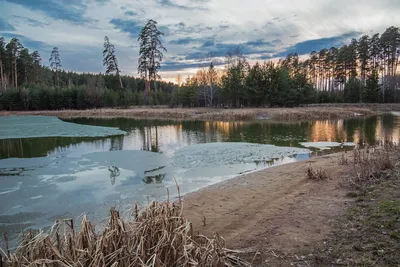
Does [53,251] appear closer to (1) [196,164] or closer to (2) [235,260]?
(2) [235,260]

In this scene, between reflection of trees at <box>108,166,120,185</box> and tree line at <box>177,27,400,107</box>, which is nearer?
reflection of trees at <box>108,166,120,185</box>

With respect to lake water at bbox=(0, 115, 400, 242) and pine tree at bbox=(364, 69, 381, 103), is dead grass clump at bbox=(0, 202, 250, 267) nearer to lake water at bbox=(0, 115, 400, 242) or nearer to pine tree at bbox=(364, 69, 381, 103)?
lake water at bbox=(0, 115, 400, 242)

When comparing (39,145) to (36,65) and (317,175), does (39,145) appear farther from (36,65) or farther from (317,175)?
(36,65)

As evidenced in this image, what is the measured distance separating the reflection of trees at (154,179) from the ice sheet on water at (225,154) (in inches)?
60.8

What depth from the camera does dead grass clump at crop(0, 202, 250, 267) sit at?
3.03 m

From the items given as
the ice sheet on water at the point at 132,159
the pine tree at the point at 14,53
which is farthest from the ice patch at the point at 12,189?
the pine tree at the point at 14,53

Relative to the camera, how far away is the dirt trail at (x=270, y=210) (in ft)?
14.0

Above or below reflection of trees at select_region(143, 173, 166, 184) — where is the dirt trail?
above

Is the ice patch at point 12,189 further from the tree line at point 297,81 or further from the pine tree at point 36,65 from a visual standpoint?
the pine tree at point 36,65

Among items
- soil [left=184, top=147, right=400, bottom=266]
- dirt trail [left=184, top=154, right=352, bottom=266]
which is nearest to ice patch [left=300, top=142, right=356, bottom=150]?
dirt trail [left=184, top=154, right=352, bottom=266]

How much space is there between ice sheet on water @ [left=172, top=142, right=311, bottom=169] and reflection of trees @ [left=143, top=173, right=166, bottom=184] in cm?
154

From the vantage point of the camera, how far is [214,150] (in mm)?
14477

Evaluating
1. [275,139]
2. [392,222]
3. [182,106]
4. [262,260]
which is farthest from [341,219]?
[182,106]

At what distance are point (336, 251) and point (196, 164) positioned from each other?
320 inches
